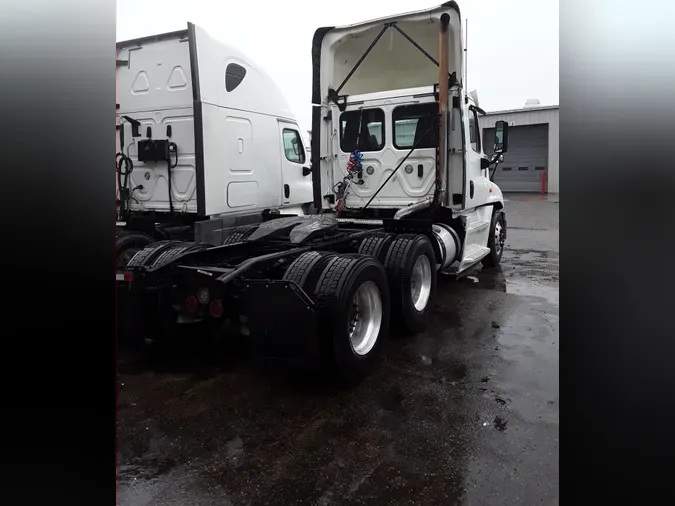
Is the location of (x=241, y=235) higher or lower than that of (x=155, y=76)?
lower

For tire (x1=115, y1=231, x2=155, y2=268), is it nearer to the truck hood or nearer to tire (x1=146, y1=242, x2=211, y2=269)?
tire (x1=146, y1=242, x2=211, y2=269)

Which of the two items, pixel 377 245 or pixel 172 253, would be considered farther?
pixel 377 245

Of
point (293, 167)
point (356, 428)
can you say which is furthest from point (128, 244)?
point (356, 428)

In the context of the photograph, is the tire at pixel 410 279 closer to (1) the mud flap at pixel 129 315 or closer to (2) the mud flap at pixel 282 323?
(2) the mud flap at pixel 282 323

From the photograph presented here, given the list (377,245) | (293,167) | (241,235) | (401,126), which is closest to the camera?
(377,245)

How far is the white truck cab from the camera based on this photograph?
22.1ft

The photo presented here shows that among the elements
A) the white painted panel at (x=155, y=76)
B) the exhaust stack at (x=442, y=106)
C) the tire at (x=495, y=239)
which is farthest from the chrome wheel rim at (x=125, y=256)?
the tire at (x=495, y=239)

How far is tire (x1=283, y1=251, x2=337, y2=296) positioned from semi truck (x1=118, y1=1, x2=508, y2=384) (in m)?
0.01

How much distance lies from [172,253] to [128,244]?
259 centimetres

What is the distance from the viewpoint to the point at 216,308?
14.6 ft

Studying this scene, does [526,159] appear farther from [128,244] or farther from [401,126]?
[128,244]
